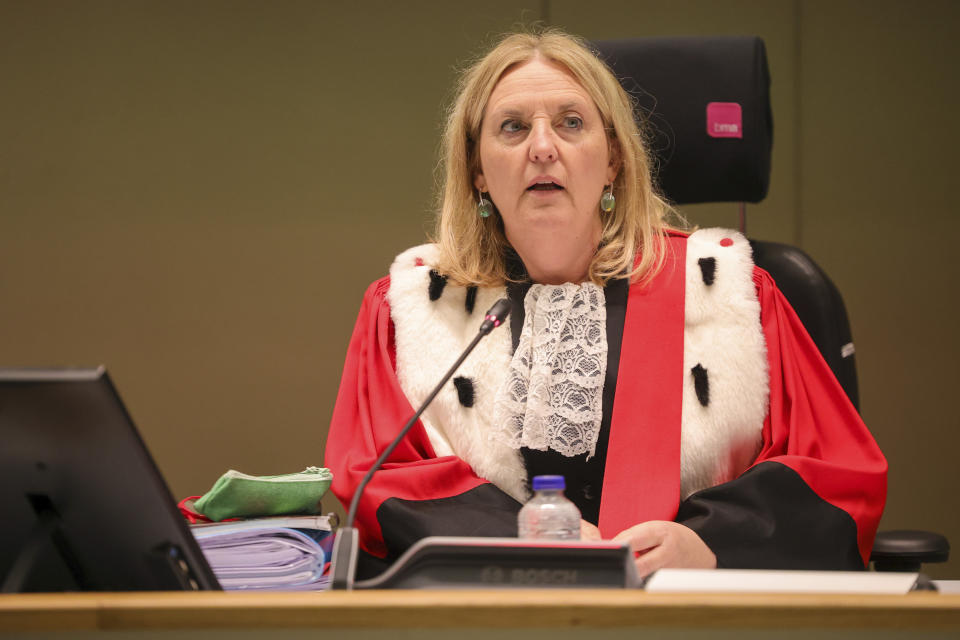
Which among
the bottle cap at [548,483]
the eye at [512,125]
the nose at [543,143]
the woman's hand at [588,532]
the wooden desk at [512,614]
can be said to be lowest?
the woman's hand at [588,532]

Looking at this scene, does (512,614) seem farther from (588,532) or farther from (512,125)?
(512,125)

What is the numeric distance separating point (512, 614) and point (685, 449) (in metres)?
1.03

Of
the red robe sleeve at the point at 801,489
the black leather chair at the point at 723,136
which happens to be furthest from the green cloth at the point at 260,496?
the black leather chair at the point at 723,136

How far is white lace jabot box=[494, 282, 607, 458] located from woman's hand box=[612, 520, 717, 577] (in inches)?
11.0

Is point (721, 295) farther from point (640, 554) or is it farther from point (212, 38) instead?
point (212, 38)

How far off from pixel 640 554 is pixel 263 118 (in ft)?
8.05

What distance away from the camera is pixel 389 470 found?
1.68 m

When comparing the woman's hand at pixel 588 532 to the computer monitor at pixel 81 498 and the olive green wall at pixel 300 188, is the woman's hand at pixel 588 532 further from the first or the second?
the olive green wall at pixel 300 188

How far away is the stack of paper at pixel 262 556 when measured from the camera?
4.02ft

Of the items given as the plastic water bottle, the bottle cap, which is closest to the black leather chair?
the plastic water bottle

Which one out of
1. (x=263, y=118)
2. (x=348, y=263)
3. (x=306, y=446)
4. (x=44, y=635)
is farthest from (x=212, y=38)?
(x=44, y=635)

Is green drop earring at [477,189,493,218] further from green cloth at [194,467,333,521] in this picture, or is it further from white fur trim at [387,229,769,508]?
green cloth at [194,467,333,521]

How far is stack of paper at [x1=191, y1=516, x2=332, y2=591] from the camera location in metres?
1.23

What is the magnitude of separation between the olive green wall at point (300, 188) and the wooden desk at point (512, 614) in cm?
269
